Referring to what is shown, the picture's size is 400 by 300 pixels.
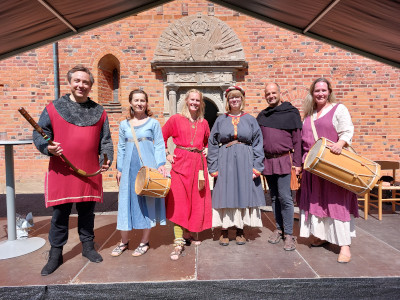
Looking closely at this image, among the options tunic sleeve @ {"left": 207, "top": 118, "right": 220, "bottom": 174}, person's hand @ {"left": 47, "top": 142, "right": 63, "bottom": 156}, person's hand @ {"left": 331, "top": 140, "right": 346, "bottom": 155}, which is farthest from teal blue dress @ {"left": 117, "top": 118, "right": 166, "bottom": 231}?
person's hand @ {"left": 331, "top": 140, "right": 346, "bottom": 155}

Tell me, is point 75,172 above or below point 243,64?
below

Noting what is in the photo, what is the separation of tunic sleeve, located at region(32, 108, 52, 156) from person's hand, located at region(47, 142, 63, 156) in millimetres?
45

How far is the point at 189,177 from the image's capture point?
9.84ft

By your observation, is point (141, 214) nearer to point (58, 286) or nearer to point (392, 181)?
point (58, 286)

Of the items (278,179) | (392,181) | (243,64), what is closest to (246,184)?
(278,179)

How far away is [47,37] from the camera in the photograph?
3.27 meters

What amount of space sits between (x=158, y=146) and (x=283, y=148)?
139cm

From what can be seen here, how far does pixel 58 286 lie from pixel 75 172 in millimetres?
979

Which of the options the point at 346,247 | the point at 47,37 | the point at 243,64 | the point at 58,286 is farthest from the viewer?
the point at 243,64

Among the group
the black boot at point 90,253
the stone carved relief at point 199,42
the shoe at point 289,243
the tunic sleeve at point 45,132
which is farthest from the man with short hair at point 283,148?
the stone carved relief at point 199,42

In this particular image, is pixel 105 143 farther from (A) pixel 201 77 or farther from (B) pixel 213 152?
(A) pixel 201 77

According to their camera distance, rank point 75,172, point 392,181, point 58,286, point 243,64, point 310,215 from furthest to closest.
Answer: point 243,64, point 392,181, point 310,215, point 75,172, point 58,286

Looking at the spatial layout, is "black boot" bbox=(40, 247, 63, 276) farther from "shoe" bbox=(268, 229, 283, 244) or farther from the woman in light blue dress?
"shoe" bbox=(268, 229, 283, 244)

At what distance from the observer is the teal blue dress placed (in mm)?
2791
